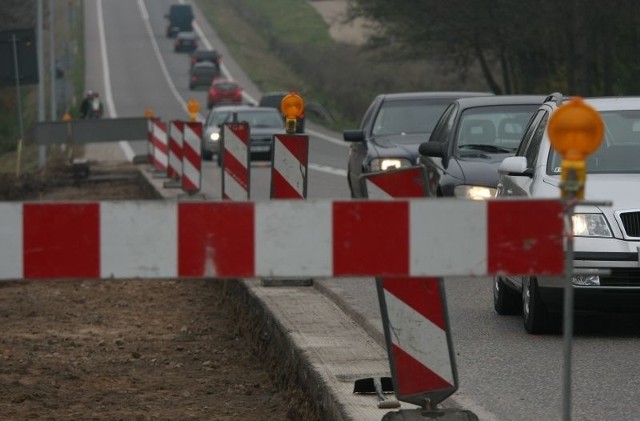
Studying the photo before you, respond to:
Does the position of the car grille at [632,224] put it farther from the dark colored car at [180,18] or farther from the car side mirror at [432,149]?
the dark colored car at [180,18]

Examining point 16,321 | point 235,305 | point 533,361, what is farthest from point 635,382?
point 16,321

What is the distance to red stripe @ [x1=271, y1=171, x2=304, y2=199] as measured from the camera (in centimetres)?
1330

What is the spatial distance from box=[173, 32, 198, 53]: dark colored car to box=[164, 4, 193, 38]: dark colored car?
1.90 metres

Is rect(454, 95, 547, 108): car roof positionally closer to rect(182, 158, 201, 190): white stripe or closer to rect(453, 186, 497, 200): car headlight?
rect(453, 186, 497, 200): car headlight

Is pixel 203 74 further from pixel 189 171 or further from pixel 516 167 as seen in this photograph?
pixel 516 167

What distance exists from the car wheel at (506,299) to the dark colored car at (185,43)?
8750 centimetres

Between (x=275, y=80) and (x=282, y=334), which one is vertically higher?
(x=282, y=334)

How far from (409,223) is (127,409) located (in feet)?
12.5

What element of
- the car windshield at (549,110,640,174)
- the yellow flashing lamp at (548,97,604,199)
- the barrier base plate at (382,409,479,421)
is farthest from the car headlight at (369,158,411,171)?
the yellow flashing lamp at (548,97,604,199)

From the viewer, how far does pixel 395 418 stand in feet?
21.3

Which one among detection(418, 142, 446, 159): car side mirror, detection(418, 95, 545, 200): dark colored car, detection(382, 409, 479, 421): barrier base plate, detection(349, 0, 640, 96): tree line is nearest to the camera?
detection(382, 409, 479, 421): barrier base plate

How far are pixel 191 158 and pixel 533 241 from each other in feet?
58.5

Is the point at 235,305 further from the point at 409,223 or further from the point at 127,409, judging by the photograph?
the point at 409,223

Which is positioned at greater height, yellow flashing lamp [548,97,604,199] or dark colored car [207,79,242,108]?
yellow flashing lamp [548,97,604,199]
